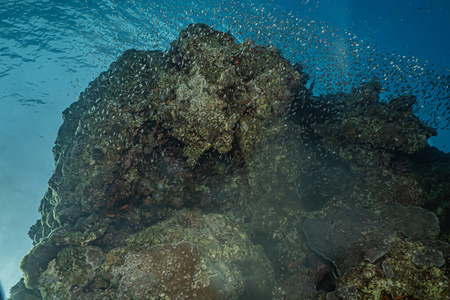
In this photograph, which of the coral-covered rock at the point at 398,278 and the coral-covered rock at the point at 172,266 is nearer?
the coral-covered rock at the point at 398,278

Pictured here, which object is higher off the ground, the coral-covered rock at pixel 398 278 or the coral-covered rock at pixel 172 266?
the coral-covered rock at pixel 398 278

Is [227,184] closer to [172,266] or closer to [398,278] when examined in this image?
[172,266]

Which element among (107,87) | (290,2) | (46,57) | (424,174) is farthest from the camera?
(290,2)

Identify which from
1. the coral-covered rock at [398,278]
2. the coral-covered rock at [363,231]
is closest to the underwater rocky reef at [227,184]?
the coral-covered rock at [363,231]

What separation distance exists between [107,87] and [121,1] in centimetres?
1454

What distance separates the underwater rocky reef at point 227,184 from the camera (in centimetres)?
539

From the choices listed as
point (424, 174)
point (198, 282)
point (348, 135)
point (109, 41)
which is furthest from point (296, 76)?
point (109, 41)

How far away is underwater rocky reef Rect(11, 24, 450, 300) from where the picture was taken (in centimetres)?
539

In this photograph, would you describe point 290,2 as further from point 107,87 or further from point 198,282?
point 198,282

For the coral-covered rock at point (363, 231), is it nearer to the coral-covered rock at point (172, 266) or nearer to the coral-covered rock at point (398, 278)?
the coral-covered rock at point (398, 278)

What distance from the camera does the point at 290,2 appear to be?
25438mm

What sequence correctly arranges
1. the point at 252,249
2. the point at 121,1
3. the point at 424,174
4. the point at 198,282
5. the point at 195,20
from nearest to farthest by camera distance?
the point at 198,282 < the point at 424,174 < the point at 252,249 < the point at 121,1 < the point at 195,20

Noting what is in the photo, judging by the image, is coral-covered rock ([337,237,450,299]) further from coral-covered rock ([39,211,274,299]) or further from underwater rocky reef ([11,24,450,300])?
coral-covered rock ([39,211,274,299])

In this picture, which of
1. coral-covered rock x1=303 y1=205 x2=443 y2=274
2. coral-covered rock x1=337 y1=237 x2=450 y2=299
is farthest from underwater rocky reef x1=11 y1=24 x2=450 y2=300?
coral-covered rock x1=337 y1=237 x2=450 y2=299
